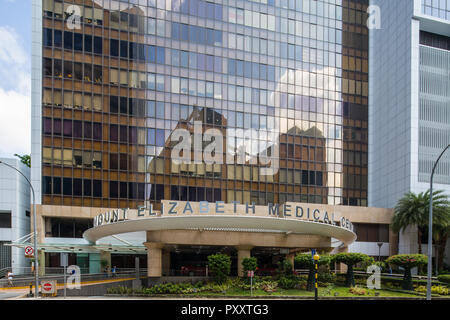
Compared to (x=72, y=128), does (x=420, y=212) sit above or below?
below

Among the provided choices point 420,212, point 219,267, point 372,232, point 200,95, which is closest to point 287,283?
point 219,267

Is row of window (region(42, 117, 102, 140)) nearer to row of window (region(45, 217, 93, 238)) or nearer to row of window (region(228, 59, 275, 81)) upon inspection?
row of window (region(45, 217, 93, 238))

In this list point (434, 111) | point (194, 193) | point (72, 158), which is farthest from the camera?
point (434, 111)

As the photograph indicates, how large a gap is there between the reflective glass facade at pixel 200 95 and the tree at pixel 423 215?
44.1ft

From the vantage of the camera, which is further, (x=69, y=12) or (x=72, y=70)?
(x=69, y=12)

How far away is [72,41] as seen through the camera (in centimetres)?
6781

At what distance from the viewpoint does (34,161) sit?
2542 inches

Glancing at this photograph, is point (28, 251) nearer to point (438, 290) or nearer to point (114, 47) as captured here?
point (438, 290)

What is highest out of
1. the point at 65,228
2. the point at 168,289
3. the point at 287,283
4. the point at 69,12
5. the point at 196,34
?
the point at 69,12

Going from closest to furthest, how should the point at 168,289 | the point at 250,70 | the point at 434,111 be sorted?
the point at 168,289
the point at 434,111
the point at 250,70

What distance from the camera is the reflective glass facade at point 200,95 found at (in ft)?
219

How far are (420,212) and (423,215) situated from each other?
2.11 ft
